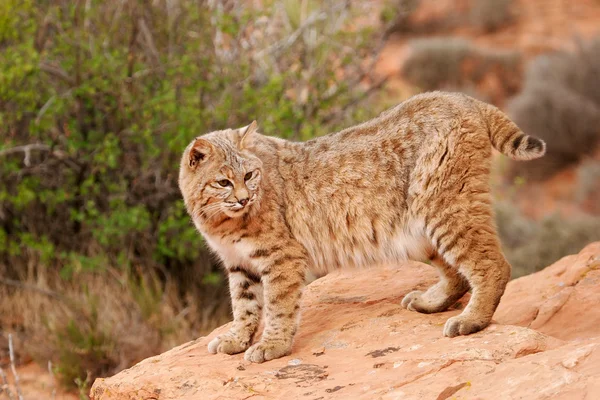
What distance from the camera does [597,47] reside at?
66.1 feet

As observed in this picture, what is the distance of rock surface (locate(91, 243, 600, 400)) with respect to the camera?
11.8 ft

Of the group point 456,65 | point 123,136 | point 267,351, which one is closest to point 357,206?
point 267,351

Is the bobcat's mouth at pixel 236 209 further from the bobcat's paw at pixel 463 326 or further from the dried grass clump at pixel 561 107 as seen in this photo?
the dried grass clump at pixel 561 107

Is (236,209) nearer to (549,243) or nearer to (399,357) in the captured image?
(399,357)

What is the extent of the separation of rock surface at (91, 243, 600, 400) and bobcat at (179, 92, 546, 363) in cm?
23

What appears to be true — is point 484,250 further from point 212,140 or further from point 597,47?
point 597,47

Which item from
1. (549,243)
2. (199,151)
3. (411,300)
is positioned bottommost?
(549,243)

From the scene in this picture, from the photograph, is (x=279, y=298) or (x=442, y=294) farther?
(x=442, y=294)

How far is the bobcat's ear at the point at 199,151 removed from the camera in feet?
16.3

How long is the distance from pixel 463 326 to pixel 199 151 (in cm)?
192

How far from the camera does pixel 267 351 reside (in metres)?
4.66

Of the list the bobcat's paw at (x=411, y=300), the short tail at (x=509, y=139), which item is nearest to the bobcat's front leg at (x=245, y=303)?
the bobcat's paw at (x=411, y=300)

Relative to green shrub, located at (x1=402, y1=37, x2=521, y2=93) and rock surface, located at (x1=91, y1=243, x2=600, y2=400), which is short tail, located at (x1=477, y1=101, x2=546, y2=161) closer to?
rock surface, located at (x1=91, y1=243, x2=600, y2=400)

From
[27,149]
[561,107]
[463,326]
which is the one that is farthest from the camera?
[561,107]
